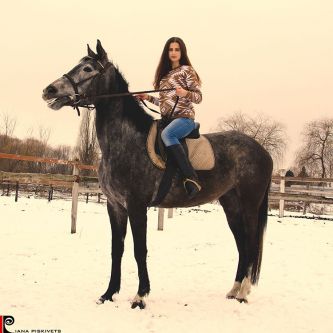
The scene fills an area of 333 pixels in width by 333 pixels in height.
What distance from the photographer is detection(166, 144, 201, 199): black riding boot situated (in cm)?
447

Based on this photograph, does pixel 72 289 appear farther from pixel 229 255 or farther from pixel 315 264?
pixel 315 264

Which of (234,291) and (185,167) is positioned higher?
(185,167)

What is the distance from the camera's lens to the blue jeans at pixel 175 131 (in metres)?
4.48

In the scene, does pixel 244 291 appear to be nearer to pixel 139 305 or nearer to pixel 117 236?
pixel 139 305

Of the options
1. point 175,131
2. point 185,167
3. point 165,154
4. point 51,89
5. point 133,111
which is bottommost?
point 185,167

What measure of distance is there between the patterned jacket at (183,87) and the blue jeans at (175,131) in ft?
0.38

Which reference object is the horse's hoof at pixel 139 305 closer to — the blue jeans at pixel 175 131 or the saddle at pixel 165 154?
the saddle at pixel 165 154

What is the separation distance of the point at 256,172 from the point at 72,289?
9.37ft

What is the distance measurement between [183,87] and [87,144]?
27278mm

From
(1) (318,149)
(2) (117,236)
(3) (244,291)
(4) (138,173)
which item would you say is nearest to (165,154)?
(4) (138,173)

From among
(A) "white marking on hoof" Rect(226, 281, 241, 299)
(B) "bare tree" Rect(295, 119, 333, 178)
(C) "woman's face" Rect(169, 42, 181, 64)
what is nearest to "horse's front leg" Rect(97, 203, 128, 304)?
(A) "white marking on hoof" Rect(226, 281, 241, 299)

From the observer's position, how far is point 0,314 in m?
3.89

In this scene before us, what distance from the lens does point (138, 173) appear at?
448cm

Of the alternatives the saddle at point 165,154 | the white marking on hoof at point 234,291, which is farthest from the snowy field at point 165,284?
the saddle at point 165,154
